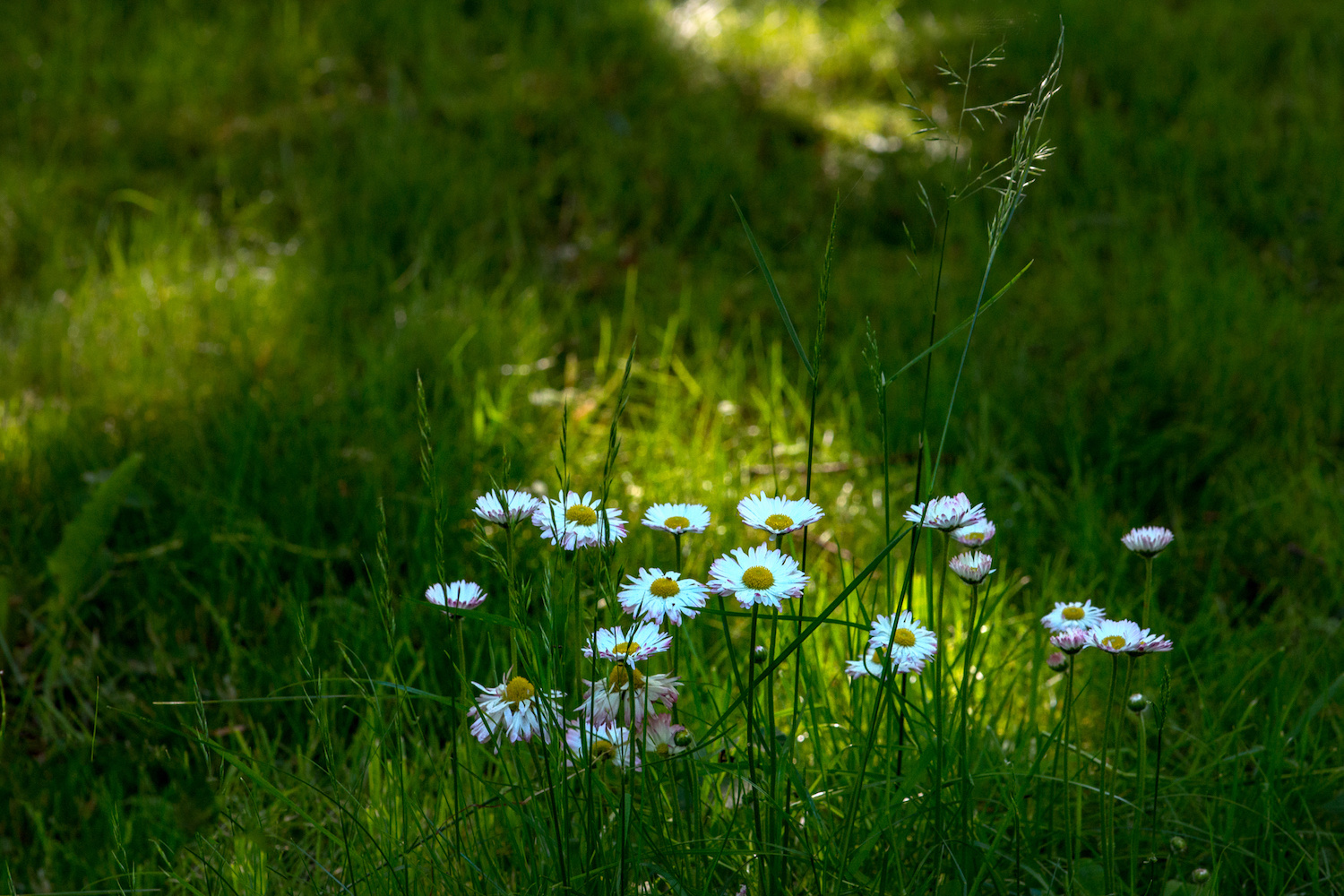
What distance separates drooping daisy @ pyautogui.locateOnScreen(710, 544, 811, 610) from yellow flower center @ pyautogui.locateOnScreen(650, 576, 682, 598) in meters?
0.04

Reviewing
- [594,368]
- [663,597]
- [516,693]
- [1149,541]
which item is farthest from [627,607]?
[594,368]

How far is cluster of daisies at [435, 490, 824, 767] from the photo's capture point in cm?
102

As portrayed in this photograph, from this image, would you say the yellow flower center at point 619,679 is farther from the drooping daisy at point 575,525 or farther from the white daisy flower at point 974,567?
the white daisy flower at point 974,567

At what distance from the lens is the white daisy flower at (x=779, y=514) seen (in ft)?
3.48

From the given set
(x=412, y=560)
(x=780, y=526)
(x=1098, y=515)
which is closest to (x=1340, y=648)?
(x=1098, y=515)

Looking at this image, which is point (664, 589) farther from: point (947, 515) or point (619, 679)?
point (947, 515)

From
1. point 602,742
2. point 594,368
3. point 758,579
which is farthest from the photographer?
point 594,368

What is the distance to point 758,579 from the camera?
104cm

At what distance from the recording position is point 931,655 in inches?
45.1

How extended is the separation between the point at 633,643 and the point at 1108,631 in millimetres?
483

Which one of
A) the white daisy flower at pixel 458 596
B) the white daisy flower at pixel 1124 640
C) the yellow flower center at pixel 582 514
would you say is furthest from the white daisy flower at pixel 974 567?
the white daisy flower at pixel 458 596

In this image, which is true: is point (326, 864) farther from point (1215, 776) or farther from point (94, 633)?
point (1215, 776)

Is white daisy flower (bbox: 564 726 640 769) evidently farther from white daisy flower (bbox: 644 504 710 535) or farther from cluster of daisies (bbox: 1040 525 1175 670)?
cluster of daisies (bbox: 1040 525 1175 670)

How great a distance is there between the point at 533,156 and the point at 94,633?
2.44m
